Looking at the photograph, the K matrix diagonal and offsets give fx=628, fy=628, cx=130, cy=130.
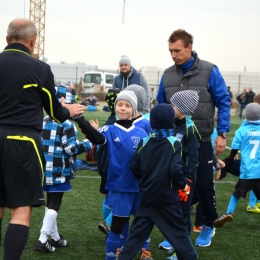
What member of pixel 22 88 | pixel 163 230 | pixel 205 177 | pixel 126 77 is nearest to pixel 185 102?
pixel 205 177

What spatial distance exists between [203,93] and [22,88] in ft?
7.38

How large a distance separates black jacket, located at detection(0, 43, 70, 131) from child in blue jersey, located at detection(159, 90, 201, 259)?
1.36m

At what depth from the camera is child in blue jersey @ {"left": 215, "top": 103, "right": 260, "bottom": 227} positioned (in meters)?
7.75

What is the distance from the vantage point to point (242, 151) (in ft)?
26.0

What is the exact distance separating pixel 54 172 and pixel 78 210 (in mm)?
2154

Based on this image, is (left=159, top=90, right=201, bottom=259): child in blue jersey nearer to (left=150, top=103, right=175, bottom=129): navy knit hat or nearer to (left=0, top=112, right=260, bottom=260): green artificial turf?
(left=150, top=103, right=175, bottom=129): navy knit hat

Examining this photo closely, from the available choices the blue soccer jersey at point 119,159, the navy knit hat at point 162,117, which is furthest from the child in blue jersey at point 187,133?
the blue soccer jersey at point 119,159

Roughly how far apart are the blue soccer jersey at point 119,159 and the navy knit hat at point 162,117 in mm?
382

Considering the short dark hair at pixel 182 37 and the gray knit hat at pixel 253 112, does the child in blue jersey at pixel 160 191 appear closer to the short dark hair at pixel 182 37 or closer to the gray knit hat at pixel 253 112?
the short dark hair at pixel 182 37

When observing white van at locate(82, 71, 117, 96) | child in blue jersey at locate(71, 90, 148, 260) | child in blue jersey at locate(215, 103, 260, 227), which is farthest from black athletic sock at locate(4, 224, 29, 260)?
white van at locate(82, 71, 117, 96)

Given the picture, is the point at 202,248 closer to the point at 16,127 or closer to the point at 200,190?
the point at 200,190

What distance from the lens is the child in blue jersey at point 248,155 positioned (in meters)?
7.75

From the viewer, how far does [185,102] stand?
5.76 m

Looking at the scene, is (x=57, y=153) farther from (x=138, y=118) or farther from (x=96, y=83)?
(x=96, y=83)
